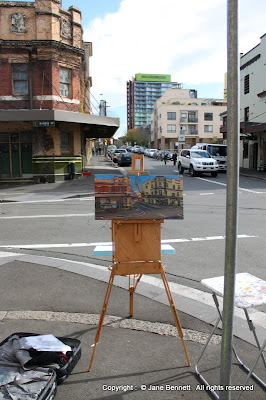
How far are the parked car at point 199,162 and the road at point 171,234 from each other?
1145cm

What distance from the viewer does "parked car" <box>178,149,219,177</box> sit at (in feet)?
87.7

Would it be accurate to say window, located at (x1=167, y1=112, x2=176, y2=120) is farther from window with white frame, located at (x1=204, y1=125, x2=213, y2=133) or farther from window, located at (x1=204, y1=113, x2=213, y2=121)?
window with white frame, located at (x1=204, y1=125, x2=213, y2=133)

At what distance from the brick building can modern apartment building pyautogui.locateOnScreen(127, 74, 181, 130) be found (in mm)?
162300

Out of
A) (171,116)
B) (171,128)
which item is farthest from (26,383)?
(171,116)

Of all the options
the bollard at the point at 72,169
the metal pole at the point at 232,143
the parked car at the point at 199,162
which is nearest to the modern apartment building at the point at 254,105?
the parked car at the point at 199,162

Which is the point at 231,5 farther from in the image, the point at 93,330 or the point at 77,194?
the point at 77,194

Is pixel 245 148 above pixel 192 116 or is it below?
below

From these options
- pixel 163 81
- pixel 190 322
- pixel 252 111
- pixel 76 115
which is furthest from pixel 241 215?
pixel 163 81

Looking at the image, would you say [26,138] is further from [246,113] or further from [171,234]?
[246,113]

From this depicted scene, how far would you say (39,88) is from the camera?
69.9ft

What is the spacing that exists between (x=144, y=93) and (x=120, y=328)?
18794 centimetres

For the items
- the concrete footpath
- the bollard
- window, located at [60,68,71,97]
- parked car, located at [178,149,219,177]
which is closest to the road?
the concrete footpath

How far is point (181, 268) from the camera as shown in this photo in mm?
6359

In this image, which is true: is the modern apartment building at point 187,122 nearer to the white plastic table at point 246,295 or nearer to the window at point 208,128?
the window at point 208,128
